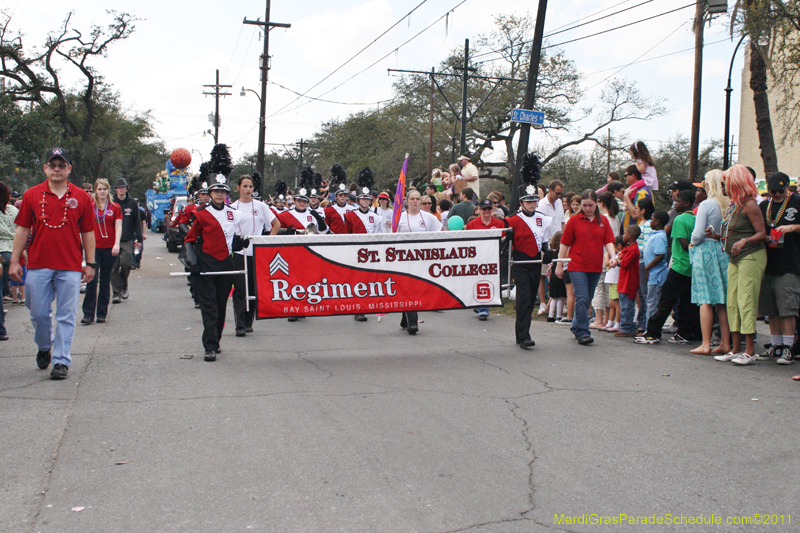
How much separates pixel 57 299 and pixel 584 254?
19.5 ft

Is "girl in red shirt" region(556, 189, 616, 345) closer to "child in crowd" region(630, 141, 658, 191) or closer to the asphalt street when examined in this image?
the asphalt street

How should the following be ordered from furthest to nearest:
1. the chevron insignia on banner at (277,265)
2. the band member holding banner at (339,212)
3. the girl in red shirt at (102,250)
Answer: the band member holding banner at (339,212) < the girl in red shirt at (102,250) < the chevron insignia on banner at (277,265)

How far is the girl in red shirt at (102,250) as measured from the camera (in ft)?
35.8

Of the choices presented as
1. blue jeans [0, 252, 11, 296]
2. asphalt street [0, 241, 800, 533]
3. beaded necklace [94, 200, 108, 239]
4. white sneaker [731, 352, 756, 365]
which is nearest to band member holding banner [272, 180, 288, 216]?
beaded necklace [94, 200, 108, 239]

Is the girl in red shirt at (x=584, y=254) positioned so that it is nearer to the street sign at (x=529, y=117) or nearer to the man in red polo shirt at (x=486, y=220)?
the man in red polo shirt at (x=486, y=220)

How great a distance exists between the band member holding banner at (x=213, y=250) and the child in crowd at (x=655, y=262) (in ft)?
17.1

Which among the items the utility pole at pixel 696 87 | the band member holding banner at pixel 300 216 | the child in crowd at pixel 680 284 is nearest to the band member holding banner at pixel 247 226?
the band member holding banner at pixel 300 216

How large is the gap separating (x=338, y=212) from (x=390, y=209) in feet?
4.85

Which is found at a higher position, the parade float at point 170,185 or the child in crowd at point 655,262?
the parade float at point 170,185

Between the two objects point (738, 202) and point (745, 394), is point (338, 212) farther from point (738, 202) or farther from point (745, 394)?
point (745, 394)

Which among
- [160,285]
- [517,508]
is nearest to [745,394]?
[517,508]

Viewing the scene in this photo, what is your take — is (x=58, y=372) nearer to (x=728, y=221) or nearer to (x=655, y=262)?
(x=728, y=221)

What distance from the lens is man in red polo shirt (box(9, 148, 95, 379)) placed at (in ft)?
23.1

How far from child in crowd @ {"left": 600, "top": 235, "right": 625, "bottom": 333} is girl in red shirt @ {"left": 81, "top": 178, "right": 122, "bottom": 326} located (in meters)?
7.11
